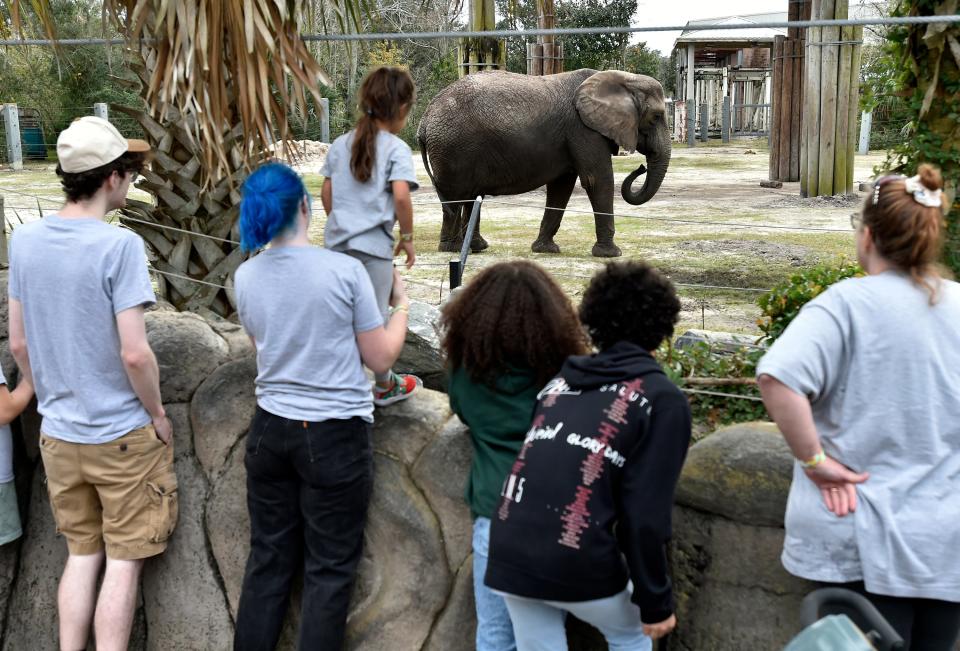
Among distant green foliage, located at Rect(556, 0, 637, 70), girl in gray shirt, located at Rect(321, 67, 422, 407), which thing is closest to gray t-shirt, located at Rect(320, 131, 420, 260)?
girl in gray shirt, located at Rect(321, 67, 422, 407)

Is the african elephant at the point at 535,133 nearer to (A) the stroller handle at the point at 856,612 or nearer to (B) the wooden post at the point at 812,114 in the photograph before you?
(B) the wooden post at the point at 812,114

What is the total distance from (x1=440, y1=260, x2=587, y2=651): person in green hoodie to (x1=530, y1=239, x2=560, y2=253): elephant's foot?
335 inches

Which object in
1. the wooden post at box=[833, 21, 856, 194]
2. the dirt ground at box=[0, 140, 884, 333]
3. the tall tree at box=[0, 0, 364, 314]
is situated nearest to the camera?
the tall tree at box=[0, 0, 364, 314]

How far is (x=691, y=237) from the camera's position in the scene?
466 inches

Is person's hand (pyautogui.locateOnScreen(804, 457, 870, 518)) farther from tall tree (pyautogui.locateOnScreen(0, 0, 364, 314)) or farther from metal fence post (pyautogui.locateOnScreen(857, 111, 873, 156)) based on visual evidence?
metal fence post (pyautogui.locateOnScreen(857, 111, 873, 156))

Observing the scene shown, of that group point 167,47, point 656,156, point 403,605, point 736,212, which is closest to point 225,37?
point 167,47

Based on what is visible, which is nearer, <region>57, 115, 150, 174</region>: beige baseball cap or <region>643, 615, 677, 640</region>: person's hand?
<region>643, 615, 677, 640</region>: person's hand

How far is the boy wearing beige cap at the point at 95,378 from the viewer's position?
2859 mm

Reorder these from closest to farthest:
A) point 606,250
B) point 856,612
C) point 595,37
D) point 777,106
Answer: point 856,612, point 606,250, point 777,106, point 595,37

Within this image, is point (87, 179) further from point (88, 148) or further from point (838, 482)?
point (838, 482)

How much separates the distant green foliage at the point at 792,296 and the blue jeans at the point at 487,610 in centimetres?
187

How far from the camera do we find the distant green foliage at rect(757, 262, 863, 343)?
4105 millimetres

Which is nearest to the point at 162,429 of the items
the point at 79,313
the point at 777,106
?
the point at 79,313

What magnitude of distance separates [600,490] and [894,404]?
0.62m
